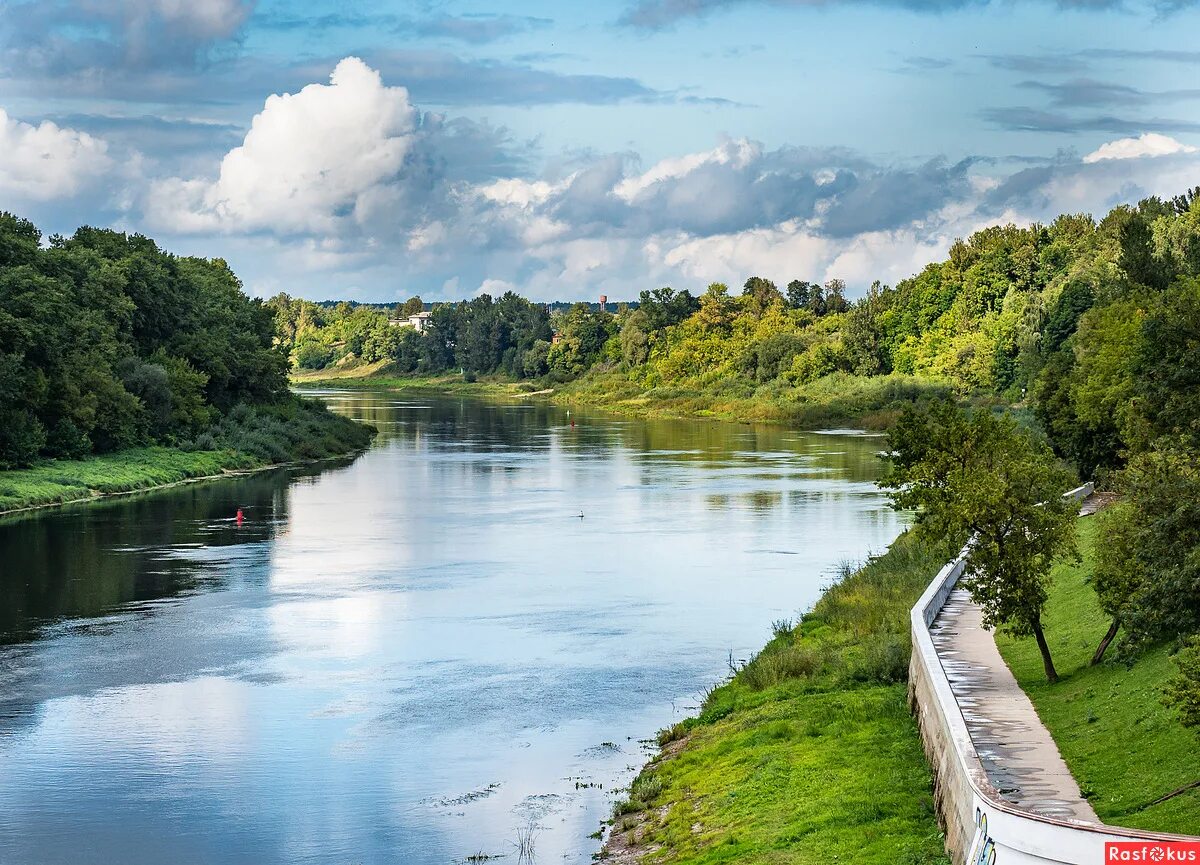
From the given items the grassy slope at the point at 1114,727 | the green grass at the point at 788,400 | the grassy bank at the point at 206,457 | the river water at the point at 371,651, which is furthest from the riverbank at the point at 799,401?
the grassy slope at the point at 1114,727

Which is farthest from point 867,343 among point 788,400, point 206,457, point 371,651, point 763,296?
point 371,651

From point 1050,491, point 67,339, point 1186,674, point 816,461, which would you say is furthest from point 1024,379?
point 1186,674

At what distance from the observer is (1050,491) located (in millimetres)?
26109

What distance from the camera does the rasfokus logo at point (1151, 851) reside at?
12334 mm

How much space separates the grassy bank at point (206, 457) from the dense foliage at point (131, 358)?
0.23 meters

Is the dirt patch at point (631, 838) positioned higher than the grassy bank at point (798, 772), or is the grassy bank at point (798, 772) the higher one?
the grassy bank at point (798, 772)

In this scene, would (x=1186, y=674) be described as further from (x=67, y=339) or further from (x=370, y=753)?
(x=67, y=339)

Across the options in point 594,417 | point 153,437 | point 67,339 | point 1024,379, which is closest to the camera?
point 67,339

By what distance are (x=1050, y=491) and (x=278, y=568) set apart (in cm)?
3223

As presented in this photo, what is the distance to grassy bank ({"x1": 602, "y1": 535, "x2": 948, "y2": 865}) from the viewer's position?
19844 mm

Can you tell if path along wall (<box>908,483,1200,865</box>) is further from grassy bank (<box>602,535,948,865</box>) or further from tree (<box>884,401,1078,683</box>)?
tree (<box>884,401,1078,683</box>)

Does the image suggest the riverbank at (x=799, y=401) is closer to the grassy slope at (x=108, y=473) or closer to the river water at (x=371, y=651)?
the river water at (x=371, y=651)

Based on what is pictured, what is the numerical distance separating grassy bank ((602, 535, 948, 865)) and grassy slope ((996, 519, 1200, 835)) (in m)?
2.14

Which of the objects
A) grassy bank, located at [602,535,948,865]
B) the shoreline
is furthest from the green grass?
grassy bank, located at [602,535,948,865]
